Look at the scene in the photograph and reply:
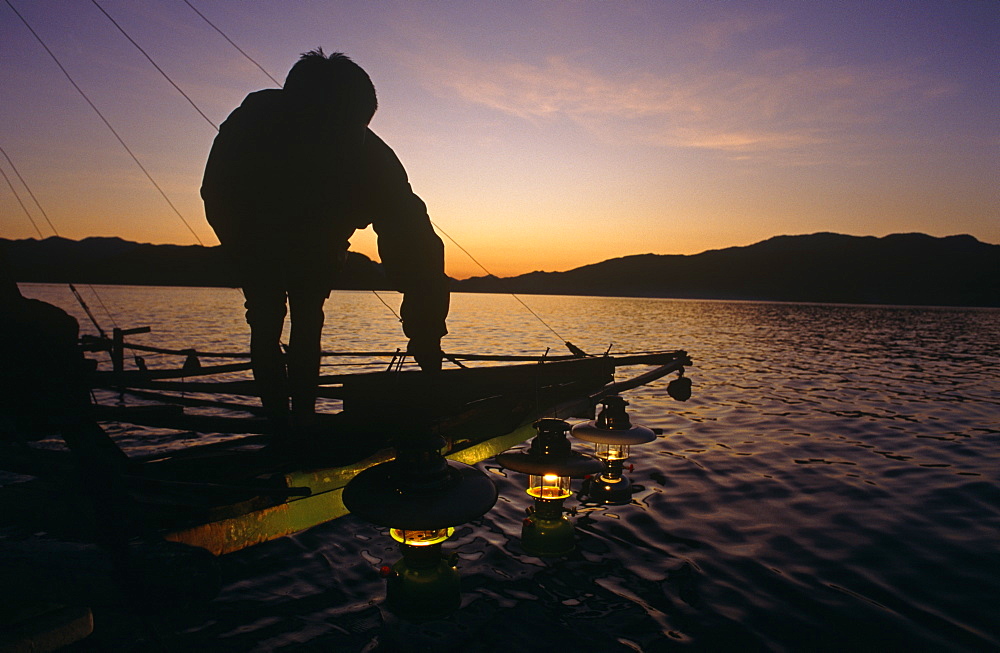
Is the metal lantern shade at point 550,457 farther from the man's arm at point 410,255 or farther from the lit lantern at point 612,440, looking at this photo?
the man's arm at point 410,255

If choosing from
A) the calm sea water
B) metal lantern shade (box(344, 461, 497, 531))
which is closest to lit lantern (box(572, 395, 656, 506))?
the calm sea water

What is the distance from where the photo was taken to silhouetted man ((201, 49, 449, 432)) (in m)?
5.63

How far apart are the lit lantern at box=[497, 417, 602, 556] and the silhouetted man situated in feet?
8.86

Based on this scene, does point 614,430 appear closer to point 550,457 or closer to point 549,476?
point 549,476

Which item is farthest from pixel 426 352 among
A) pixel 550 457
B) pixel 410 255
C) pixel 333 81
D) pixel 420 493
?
pixel 333 81

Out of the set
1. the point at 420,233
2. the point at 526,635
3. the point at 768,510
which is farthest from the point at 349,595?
the point at 768,510

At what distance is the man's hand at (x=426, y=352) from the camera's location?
6500mm

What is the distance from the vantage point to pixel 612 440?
7.13m

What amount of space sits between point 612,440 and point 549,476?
4.86 feet

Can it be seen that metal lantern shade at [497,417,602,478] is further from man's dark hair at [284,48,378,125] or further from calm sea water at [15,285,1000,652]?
man's dark hair at [284,48,378,125]

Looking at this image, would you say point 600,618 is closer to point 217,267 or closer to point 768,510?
point 768,510

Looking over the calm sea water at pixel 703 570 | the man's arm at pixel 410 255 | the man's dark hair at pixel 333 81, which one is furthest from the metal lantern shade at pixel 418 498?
the man's dark hair at pixel 333 81

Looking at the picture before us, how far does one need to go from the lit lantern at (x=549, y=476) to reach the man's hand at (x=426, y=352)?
1.60 meters

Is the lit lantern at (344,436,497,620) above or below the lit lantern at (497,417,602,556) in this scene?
above
